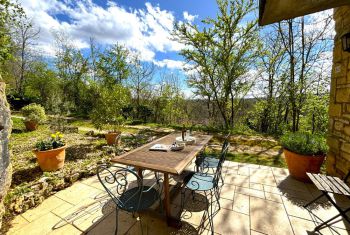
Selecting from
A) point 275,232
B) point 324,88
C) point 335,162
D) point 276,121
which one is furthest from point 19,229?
point 276,121

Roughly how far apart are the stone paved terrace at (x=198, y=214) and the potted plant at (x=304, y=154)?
24 cm

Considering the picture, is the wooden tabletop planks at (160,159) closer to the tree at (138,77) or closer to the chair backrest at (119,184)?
the chair backrest at (119,184)

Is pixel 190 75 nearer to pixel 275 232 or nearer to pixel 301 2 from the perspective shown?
pixel 301 2

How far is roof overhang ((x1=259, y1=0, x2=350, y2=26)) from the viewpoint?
1.92 metres

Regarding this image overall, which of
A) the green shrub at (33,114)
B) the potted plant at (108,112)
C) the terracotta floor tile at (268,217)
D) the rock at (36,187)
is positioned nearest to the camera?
the terracotta floor tile at (268,217)

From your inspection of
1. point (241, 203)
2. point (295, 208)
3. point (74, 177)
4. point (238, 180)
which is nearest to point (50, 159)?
point (74, 177)

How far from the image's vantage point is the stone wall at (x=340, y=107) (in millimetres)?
2502

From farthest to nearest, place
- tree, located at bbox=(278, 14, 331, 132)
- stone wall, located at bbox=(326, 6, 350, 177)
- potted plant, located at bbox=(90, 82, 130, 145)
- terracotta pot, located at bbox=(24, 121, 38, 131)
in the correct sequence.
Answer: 1. tree, located at bbox=(278, 14, 331, 132)
2. terracotta pot, located at bbox=(24, 121, 38, 131)
3. potted plant, located at bbox=(90, 82, 130, 145)
4. stone wall, located at bbox=(326, 6, 350, 177)

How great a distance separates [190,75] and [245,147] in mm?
4685

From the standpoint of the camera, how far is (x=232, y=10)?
6281 millimetres

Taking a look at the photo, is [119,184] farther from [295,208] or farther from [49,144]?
[49,144]

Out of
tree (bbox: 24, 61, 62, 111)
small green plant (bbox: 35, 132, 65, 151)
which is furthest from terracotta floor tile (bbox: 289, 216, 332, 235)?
tree (bbox: 24, 61, 62, 111)

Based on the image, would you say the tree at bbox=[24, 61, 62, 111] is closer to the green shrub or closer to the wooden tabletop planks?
the green shrub

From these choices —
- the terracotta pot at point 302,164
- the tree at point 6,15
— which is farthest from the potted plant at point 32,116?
the terracotta pot at point 302,164
